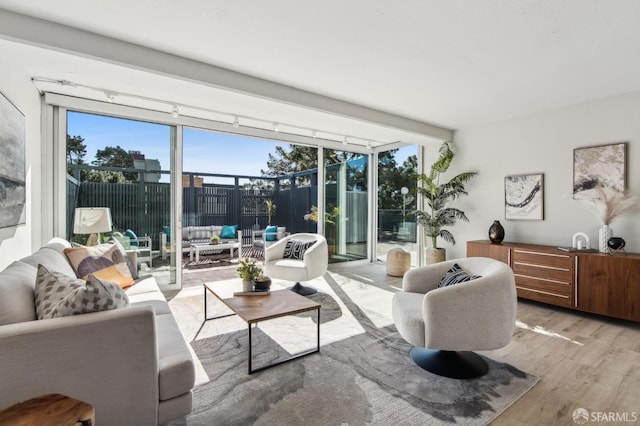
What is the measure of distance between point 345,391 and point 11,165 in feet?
9.88

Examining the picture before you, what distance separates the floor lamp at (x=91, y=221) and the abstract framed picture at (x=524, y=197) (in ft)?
17.4

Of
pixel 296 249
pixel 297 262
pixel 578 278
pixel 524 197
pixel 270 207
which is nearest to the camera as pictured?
pixel 578 278

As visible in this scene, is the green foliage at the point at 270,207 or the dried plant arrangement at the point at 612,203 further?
the green foliage at the point at 270,207

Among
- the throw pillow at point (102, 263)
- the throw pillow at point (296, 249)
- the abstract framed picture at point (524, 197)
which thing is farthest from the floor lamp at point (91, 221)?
the abstract framed picture at point (524, 197)

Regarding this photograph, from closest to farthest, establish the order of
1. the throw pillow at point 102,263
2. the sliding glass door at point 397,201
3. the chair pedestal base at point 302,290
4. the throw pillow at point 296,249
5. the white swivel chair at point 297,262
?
the throw pillow at point 102,263 < the white swivel chair at point 297,262 < the chair pedestal base at point 302,290 < the throw pillow at point 296,249 < the sliding glass door at point 397,201

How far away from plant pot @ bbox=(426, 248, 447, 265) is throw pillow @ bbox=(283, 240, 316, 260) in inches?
76.3

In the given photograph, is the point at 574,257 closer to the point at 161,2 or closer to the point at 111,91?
the point at 161,2

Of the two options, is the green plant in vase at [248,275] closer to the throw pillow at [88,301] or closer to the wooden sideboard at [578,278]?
the throw pillow at [88,301]

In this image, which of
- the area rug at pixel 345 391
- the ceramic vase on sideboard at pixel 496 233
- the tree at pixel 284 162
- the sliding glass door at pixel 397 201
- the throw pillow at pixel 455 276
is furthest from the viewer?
the tree at pixel 284 162

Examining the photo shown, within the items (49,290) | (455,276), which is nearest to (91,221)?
(49,290)

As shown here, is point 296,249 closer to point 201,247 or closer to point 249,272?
point 249,272

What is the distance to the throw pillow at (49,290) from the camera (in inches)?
58.2

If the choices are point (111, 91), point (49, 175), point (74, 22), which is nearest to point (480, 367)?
point (74, 22)

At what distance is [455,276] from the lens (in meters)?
2.51
